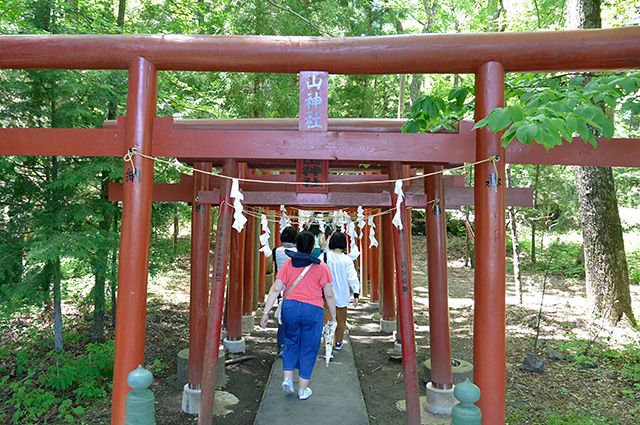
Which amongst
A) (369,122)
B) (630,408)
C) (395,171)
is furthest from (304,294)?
(630,408)

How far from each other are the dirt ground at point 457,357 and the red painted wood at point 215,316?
0.90m

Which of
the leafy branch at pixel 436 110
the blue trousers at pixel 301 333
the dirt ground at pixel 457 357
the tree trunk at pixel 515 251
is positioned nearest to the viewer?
the leafy branch at pixel 436 110

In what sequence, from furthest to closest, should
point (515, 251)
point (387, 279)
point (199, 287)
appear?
point (515, 251)
point (387, 279)
point (199, 287)

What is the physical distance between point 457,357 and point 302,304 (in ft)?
13.6

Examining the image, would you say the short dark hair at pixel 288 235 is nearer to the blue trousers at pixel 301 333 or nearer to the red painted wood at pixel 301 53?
the blue trousers at pixel 301 333

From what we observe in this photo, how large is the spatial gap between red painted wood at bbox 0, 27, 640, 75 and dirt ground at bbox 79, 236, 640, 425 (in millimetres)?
4043

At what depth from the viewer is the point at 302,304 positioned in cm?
494

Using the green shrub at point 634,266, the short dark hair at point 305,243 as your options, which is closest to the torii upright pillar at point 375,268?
the short dark hair at point 305,243

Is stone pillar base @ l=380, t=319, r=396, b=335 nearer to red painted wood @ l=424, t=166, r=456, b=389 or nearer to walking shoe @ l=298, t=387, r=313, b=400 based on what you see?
red painted wood @ l=424, t=166, r=456, b=389

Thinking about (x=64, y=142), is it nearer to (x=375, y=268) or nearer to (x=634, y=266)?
(x=375, y=268)

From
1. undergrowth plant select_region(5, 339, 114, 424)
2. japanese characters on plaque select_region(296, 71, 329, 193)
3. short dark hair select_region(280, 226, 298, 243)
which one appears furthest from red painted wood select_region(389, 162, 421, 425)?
undergrowth plant select_region(5, 339, 114, 424)

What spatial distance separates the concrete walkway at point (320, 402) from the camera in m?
4.64

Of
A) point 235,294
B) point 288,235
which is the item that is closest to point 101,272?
point 235,294

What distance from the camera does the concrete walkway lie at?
15.2ft
